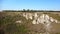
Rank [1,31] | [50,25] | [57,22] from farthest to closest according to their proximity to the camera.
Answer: [57,22] → [50,25] → [1,31]

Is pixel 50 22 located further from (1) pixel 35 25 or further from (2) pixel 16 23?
(2) pixel 16 23

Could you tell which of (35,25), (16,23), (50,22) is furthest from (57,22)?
(16,23)

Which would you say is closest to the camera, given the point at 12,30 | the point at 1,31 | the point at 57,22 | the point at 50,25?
the point at 1,31

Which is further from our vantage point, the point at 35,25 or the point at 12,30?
the point at 35,25

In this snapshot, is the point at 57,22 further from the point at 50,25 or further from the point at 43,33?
the point at 43,33

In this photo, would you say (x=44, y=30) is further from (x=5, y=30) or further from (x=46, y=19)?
(x=5, y=30)

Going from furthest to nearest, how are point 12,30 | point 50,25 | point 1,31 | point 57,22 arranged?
point 57,22, point 50,25, point 12,30, point 1,31

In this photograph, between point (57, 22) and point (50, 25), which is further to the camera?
point (57, 22)

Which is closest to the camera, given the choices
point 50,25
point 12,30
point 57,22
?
point 12,30

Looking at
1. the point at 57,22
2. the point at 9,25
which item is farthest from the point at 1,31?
the point at 57,22
